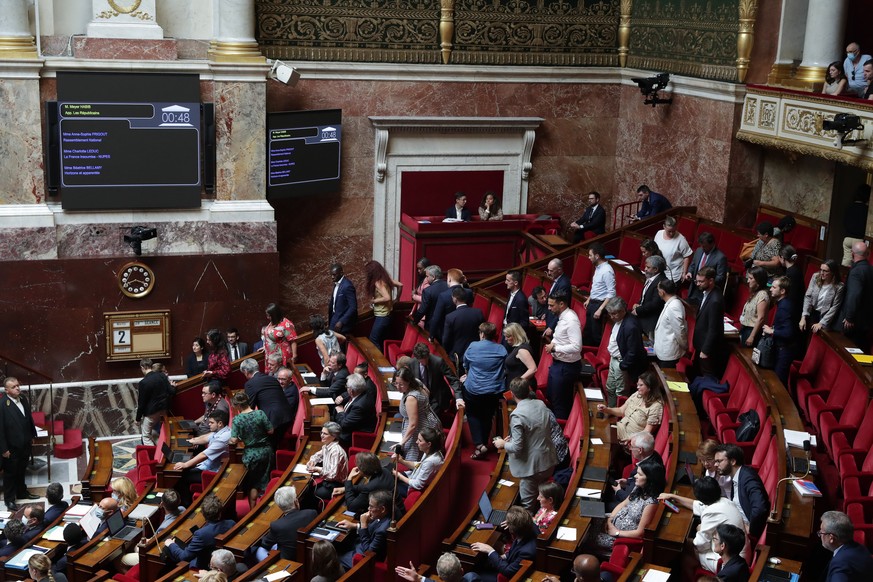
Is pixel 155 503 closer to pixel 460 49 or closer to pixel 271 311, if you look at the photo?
pixel 271 311

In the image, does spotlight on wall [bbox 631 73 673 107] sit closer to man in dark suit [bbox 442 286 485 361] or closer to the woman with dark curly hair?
the woman with dark curly hair

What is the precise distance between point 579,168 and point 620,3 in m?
2.29

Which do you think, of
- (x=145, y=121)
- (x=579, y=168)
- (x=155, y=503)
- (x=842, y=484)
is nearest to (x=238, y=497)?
(x=155, y=503)

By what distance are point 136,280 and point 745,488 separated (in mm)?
8152

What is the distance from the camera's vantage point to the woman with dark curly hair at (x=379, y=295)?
11133mm

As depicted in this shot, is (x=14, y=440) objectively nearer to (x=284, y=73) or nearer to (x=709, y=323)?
(x=284, y=73)

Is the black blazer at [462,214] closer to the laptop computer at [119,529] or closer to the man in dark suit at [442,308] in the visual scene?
the man in dark suit at [442,308]

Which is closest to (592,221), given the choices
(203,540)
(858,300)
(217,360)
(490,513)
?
(217,360)

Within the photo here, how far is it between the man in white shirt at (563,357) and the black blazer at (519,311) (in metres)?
0.93

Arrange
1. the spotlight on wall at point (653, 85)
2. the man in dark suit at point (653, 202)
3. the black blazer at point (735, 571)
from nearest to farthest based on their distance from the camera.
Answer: the black blazer at point (735, 571)
the man in dark suit at point (653, 202)
the spotlight on wall at point (653, 85)

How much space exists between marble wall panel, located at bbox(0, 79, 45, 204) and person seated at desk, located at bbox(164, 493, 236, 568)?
594cm

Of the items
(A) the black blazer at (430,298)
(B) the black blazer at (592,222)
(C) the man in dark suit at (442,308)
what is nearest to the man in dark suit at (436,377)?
(C) the man in dark suit at (442,308)

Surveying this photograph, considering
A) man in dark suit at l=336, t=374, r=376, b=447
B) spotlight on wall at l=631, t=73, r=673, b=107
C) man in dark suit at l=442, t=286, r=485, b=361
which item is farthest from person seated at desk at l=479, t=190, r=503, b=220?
man in dark suit at l=336, t=374, r=376, b=447

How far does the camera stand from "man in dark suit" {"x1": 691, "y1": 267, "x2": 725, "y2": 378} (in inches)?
348
